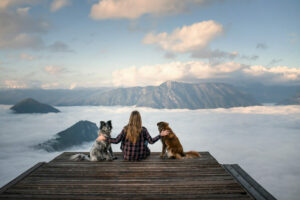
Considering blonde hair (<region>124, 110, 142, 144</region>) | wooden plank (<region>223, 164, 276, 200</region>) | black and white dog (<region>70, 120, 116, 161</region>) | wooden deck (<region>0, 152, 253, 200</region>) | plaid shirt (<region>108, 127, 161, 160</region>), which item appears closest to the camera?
wooden deck (<region>0, 152, 253, 200</region>)

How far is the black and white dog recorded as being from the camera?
6.44 m

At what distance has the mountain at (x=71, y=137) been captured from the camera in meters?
142

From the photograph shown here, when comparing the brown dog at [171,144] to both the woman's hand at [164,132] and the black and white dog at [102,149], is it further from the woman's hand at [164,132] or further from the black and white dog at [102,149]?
the black and white dog at [102,149]

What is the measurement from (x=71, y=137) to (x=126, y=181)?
571ft

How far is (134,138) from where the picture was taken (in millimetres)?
6176

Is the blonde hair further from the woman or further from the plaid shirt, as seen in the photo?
the plaid shirt

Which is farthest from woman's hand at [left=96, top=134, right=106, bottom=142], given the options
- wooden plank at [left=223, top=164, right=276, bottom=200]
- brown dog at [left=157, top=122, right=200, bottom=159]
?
wooden plank at [left=223, top=164, right=276, bottom=200]

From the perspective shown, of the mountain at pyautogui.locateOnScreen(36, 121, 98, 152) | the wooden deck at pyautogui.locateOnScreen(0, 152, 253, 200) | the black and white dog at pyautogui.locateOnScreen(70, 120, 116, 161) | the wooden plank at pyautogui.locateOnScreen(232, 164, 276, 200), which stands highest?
the black and white dog at pyautogui.locateOnScreen(70, 120, 116, 161)

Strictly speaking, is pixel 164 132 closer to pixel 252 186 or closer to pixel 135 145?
pixel 135 145

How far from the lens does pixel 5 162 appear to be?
13612 cm

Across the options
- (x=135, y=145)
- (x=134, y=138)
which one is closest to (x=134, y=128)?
(x=134, y=138)

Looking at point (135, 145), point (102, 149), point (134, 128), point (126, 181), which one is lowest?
point (126, 181)

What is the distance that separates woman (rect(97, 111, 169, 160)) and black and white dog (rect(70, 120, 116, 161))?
0.27 m

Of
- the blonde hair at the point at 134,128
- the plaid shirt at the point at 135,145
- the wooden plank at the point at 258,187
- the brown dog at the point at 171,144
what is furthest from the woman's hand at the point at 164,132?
the wooden plank at the point at 258,187
